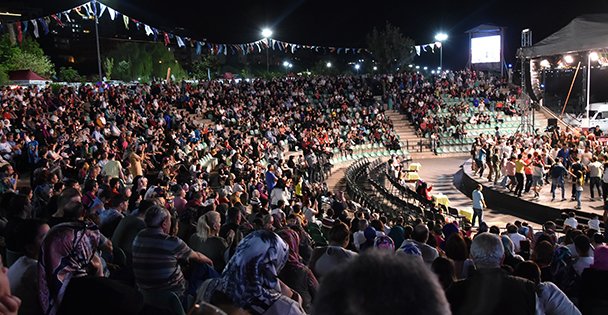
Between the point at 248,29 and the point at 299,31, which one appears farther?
the point at 299,31

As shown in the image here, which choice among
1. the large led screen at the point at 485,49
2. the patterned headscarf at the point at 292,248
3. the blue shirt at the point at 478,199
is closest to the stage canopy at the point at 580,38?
the blue shirt at the point at 478,199

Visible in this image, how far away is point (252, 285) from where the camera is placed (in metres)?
2.79

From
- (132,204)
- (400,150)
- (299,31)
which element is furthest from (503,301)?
(299,31)

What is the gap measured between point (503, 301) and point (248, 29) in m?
46.8

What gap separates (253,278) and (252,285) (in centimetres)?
3

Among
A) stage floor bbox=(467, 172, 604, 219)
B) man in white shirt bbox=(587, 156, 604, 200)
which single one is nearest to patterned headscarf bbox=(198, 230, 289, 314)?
stage floor bbox=(467, 172, 604, 219)

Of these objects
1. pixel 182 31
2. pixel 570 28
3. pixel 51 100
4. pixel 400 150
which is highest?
pixel 182 31

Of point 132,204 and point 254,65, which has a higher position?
point 254,65

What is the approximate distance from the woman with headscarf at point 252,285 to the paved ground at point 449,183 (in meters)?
15.6

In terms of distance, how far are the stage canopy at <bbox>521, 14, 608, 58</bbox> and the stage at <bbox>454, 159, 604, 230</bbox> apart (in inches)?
251

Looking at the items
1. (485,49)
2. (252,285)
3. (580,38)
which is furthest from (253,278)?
(485,49)

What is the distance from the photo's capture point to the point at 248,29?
158ft

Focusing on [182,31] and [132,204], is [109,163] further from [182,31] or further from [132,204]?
[182,31]

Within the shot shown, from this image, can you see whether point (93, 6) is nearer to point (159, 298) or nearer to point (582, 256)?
point (159, 298)
